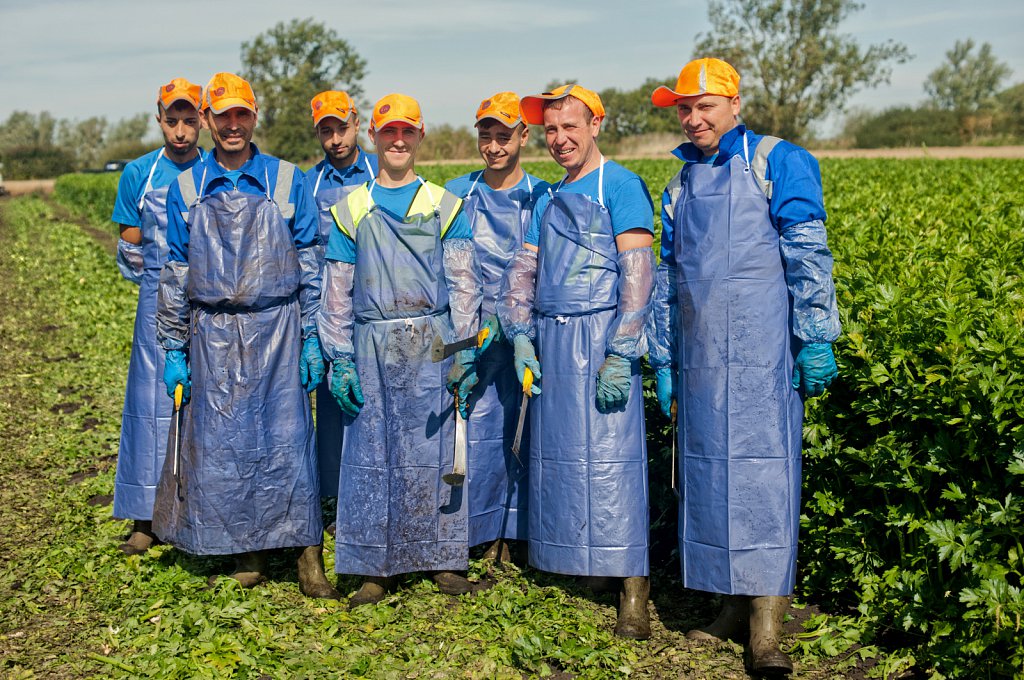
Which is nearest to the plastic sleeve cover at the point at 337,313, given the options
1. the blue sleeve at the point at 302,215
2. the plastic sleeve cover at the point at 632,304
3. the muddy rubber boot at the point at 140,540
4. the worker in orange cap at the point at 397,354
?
the worker in orange cap at the point at 397,354

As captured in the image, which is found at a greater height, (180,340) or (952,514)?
(180,340)

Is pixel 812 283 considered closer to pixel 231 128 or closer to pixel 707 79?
pixel 707 79

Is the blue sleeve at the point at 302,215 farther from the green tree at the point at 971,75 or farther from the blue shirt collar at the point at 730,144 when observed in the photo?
the green tree at the point at 971,75

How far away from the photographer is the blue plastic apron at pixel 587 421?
13.6ft

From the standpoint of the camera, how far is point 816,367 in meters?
3.75

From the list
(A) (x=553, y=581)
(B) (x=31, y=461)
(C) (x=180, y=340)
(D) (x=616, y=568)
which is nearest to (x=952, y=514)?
(D) (x=616, y=568)

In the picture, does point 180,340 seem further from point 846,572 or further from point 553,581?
point 846,572

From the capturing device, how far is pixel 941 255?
5.43 meters

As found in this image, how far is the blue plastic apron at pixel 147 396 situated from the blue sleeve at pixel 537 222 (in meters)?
2.02

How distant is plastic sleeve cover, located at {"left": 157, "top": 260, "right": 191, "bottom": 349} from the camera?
4.49 metres

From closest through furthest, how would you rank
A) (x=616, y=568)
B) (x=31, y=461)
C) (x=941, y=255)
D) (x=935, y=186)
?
(x=616, y=568), (x=941, y=255), (x=31, y=461), (x=935, y=186)

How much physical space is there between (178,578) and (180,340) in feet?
4.05

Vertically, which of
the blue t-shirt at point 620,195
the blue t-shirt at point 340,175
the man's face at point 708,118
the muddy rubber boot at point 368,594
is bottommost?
the muddy rubber boot at point 368,594

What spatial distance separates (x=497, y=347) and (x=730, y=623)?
66.4 inches
